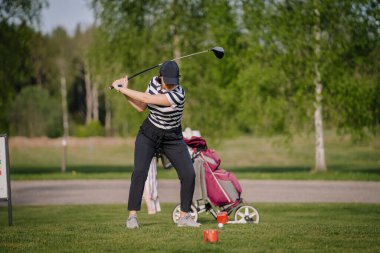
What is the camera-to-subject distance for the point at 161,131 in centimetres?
945

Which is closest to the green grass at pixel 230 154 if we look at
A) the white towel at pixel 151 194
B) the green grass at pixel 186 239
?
the white towel at pixel 151 194

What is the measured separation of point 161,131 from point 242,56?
21.9m

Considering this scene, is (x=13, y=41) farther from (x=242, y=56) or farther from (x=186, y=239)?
(x=186, y=239)

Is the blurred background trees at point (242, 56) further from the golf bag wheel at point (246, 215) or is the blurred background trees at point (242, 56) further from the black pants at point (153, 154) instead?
the black pants at point (153, 154)

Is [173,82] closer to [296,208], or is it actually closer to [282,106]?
[296,208]

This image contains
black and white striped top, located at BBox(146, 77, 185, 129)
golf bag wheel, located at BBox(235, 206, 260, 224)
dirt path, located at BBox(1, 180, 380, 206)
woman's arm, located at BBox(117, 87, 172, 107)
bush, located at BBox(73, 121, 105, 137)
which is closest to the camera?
woman's arm, located at BBox(117, 87, 172, 107)

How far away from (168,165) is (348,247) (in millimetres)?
4889

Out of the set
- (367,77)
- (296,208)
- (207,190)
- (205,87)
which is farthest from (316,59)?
(207,190)

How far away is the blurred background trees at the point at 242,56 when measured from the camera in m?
→ 27.8

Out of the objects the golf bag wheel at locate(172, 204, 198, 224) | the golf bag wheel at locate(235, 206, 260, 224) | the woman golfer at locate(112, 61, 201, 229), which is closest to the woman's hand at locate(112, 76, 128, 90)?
the woman golfer at locate(112, 61, 201, 229)

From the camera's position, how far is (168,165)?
12.2 meters

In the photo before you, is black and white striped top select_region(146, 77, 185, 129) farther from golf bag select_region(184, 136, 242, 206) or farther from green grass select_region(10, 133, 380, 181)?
green grass select_region(10, 133, 380, 181)

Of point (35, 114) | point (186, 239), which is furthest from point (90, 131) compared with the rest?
point (186, 239)

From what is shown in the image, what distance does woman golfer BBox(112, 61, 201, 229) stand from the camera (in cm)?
926
